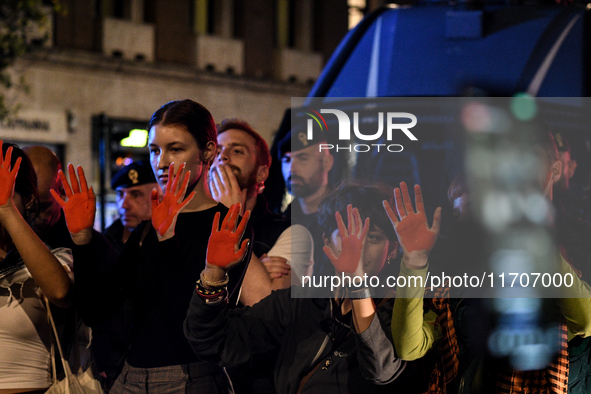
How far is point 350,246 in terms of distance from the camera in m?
2.54

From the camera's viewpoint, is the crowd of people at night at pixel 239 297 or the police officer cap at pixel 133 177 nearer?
the crowd of people at night at pixel 239 297

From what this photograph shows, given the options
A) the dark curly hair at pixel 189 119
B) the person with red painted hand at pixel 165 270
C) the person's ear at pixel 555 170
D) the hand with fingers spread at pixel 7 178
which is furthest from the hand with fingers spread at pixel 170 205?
the person's ear at pixel 555 170

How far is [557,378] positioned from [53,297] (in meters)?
1.85

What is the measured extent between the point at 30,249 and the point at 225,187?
812 mm

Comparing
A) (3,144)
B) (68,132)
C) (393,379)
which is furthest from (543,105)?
(68,132)

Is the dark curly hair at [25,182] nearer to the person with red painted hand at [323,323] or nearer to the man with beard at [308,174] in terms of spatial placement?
the person with red painted hand at [323,323]

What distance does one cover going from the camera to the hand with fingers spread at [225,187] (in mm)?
2900

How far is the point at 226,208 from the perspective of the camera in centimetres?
276

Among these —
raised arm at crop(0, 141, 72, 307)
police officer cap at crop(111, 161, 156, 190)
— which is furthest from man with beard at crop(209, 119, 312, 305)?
police officer cap at crop(111, 161, 156, 190)

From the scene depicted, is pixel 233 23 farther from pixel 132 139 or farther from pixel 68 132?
pixel 132 139

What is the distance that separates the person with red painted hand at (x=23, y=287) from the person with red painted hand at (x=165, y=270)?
0.40ft

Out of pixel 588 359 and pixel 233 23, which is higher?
pixel 233 23

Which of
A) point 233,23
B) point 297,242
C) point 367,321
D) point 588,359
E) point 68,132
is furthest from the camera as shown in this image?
point 233,23

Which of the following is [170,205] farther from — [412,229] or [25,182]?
[412,229]
